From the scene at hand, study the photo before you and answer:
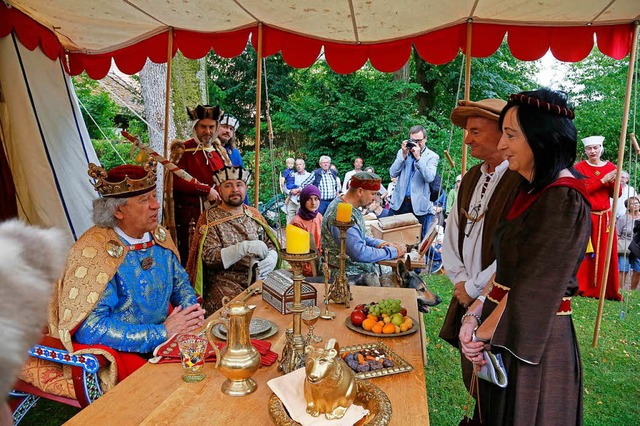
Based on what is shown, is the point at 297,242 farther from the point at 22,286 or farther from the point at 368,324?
the point at 22,286

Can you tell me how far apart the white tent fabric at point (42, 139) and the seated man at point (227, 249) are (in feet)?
5.60

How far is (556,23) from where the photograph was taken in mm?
3809

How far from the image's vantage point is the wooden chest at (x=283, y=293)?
251cm

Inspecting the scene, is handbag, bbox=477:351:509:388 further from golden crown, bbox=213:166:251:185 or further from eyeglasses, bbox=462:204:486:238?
golden crown, bbox=213:166:251:185

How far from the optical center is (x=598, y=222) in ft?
18.1

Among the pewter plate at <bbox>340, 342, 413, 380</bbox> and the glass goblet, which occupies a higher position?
the glass goblet

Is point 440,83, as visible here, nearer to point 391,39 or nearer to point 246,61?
point 246,61

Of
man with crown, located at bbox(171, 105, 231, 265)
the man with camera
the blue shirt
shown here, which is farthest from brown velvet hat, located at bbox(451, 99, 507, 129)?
the man with camera

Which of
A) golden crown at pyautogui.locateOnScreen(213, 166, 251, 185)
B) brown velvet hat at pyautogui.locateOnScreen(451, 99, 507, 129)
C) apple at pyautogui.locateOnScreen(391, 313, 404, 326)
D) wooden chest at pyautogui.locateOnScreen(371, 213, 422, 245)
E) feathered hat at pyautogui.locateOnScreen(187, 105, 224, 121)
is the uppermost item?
feathered hat at pyautogui.locateOnScreen(187, 105, 224, 121)

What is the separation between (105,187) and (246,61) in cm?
1355

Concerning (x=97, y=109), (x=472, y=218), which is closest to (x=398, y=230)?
(x=472, y=218)

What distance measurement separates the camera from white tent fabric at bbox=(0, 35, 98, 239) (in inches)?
168

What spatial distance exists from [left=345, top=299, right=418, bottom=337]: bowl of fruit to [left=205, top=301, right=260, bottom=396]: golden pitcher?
0.70 metres

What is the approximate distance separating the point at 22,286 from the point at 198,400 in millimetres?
1261
